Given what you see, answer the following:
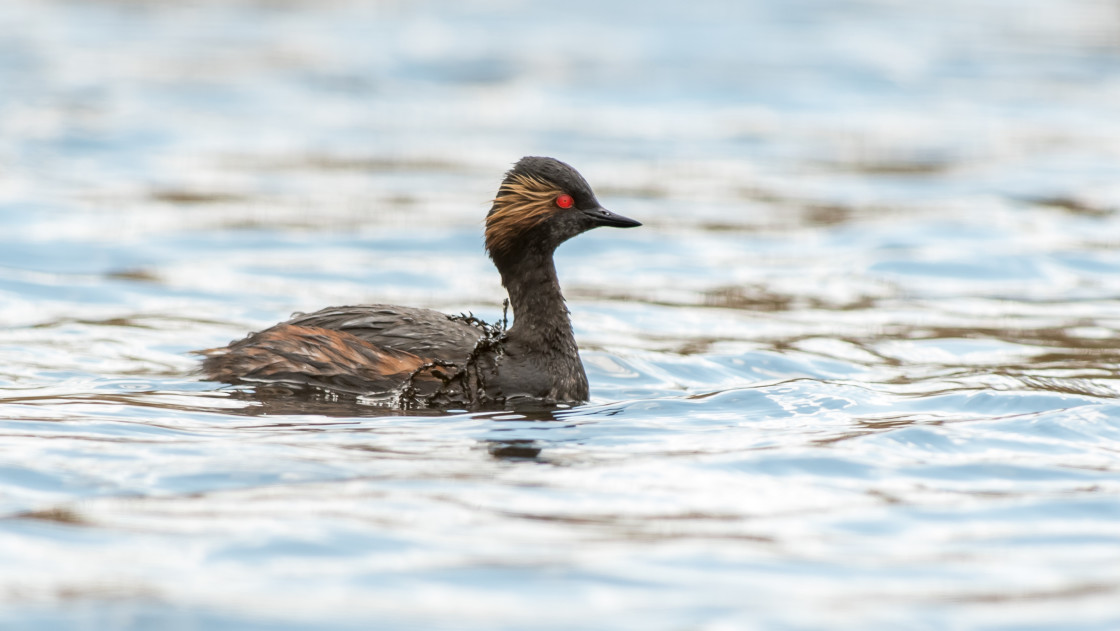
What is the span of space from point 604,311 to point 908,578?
7026 millimetres

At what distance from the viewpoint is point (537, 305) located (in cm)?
945

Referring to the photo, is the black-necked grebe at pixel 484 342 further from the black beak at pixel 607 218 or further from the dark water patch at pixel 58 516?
the dark water patch at pixel 58 516

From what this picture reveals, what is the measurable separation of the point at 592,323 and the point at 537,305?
3.25 metres

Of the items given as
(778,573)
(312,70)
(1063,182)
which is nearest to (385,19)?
(312,70)

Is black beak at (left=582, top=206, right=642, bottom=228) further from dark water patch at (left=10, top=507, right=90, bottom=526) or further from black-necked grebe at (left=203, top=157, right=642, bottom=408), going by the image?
dark water patch at (left=10, top=507, right=90, bottom=526)

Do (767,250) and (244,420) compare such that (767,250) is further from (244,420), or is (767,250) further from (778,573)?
(778,573)

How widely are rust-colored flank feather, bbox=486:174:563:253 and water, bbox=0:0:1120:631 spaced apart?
1.22m

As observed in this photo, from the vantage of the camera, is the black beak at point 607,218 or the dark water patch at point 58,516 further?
the black beak at point 607,218

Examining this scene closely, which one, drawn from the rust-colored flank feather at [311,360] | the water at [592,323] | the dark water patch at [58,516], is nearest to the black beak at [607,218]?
the water at [592,323]

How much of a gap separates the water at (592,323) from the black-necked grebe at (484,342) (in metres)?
0.32

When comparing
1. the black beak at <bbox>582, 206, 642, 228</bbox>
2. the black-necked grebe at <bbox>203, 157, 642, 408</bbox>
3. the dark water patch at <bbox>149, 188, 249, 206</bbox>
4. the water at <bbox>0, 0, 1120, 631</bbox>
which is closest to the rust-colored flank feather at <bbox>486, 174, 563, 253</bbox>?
the black-necked grebe at <bbox>203, 157, 642, 408</bbox>

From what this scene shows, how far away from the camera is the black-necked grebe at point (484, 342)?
29.8 ft

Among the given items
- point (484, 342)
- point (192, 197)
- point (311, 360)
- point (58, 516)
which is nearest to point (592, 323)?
point (484, 342)

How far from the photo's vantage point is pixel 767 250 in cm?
1599
